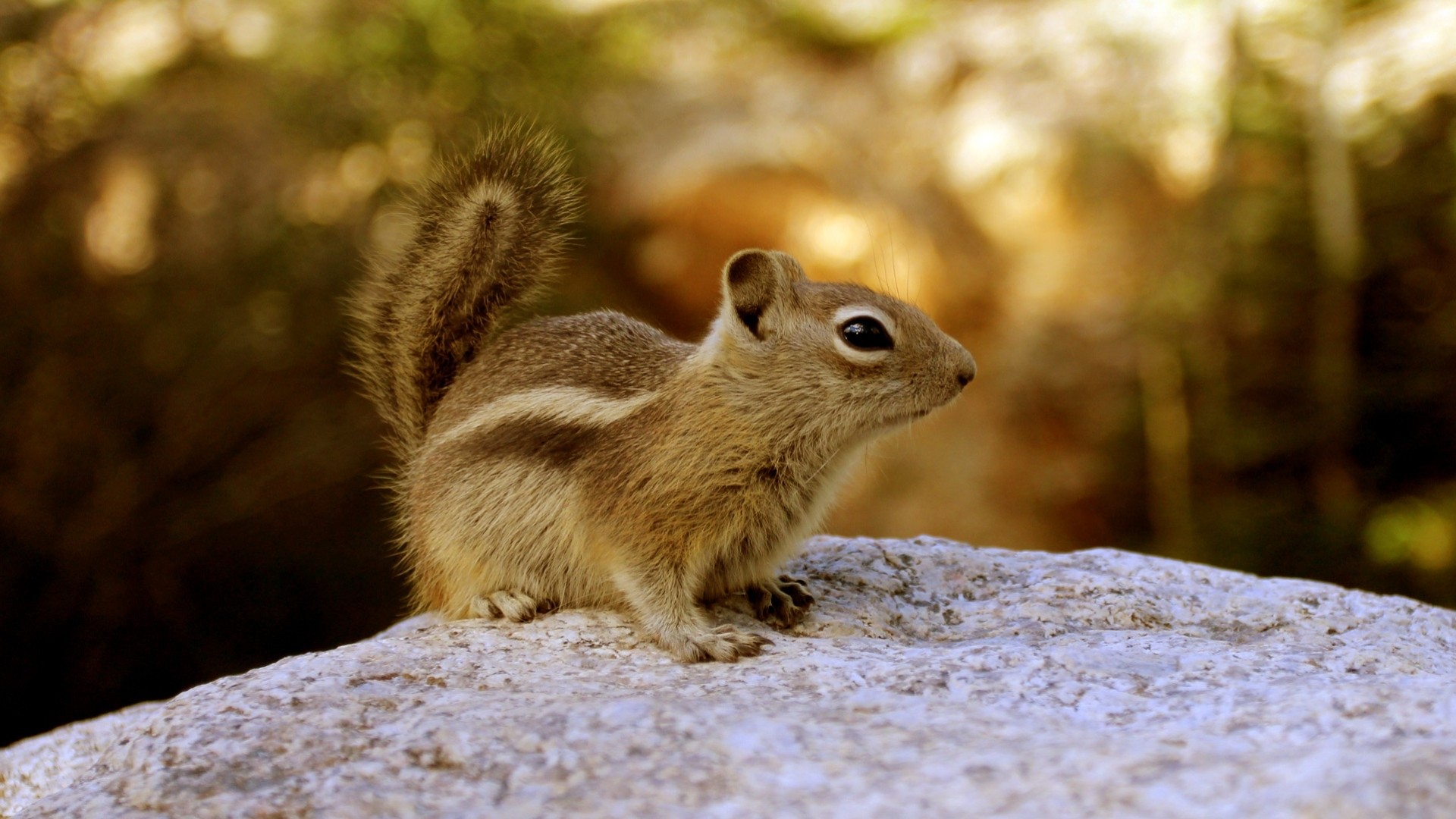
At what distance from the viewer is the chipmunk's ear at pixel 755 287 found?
10.00ft

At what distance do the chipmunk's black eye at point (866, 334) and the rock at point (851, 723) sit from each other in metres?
0.66

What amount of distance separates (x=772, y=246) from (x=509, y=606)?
6779 millimetres

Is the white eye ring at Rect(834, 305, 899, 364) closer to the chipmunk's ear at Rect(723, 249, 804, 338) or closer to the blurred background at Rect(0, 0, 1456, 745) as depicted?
the chipmunk's ear at Rect(723, 249, 804, 338)

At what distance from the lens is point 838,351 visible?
2953 mm

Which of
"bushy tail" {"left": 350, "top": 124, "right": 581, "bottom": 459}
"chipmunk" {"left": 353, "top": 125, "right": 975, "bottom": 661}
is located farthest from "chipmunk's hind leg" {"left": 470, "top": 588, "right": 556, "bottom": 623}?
"bushy tail" {"left": 350, "top": 124, "right": 581, "bottom": 459}

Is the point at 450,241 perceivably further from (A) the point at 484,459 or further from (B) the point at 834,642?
(B) the point at 834,642

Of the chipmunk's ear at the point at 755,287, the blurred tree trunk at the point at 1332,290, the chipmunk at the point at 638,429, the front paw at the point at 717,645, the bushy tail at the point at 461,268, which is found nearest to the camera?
the front paw at the point at 717,645

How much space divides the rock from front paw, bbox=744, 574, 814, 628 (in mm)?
50

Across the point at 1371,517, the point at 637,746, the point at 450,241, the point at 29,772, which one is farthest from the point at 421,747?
the point at 1371,517

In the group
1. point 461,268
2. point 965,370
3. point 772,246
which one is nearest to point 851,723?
point 965,370

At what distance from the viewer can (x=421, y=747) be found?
6.69 feet

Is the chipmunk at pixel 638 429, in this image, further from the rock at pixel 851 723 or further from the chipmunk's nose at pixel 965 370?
the rock at pixel 851 723

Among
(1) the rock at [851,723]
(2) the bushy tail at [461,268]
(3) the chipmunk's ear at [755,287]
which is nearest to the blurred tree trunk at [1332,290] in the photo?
(1) the rock at [851,723]

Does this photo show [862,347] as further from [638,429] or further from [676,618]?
[676,618]
